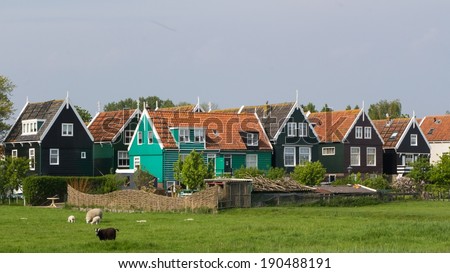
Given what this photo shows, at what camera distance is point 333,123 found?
3273 inches

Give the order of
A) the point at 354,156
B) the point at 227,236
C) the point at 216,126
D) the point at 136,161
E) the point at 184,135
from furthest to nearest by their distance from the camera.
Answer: the point at 354,156
the point at 216,126
the point at 136,161
the point at 184,135
the point at 227,236

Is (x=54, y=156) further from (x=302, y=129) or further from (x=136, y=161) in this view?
(x=302, y=129)

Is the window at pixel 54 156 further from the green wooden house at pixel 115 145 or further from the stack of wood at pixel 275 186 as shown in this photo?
the stack of wood at pixel 275 186

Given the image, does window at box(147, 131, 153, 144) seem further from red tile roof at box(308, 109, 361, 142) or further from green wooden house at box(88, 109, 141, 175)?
red tile roof at box(308, 109, 361, 142)

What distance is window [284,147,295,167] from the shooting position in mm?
77188

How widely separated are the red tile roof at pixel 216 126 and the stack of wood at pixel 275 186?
52.0 ft

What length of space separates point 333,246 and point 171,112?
4783 cm

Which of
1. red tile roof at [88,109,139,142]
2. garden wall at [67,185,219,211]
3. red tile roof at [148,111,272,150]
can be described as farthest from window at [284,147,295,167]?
garden wall at [67,185,219,211]

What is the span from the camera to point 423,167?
75312mm

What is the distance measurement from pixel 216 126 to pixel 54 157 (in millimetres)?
13475

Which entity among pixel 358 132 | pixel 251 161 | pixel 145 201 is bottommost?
pixel 145 201

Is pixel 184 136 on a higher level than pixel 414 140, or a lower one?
higher

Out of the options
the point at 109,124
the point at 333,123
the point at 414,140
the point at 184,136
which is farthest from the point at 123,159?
the point at 414,140

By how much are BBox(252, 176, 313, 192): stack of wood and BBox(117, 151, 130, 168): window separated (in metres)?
22.5
